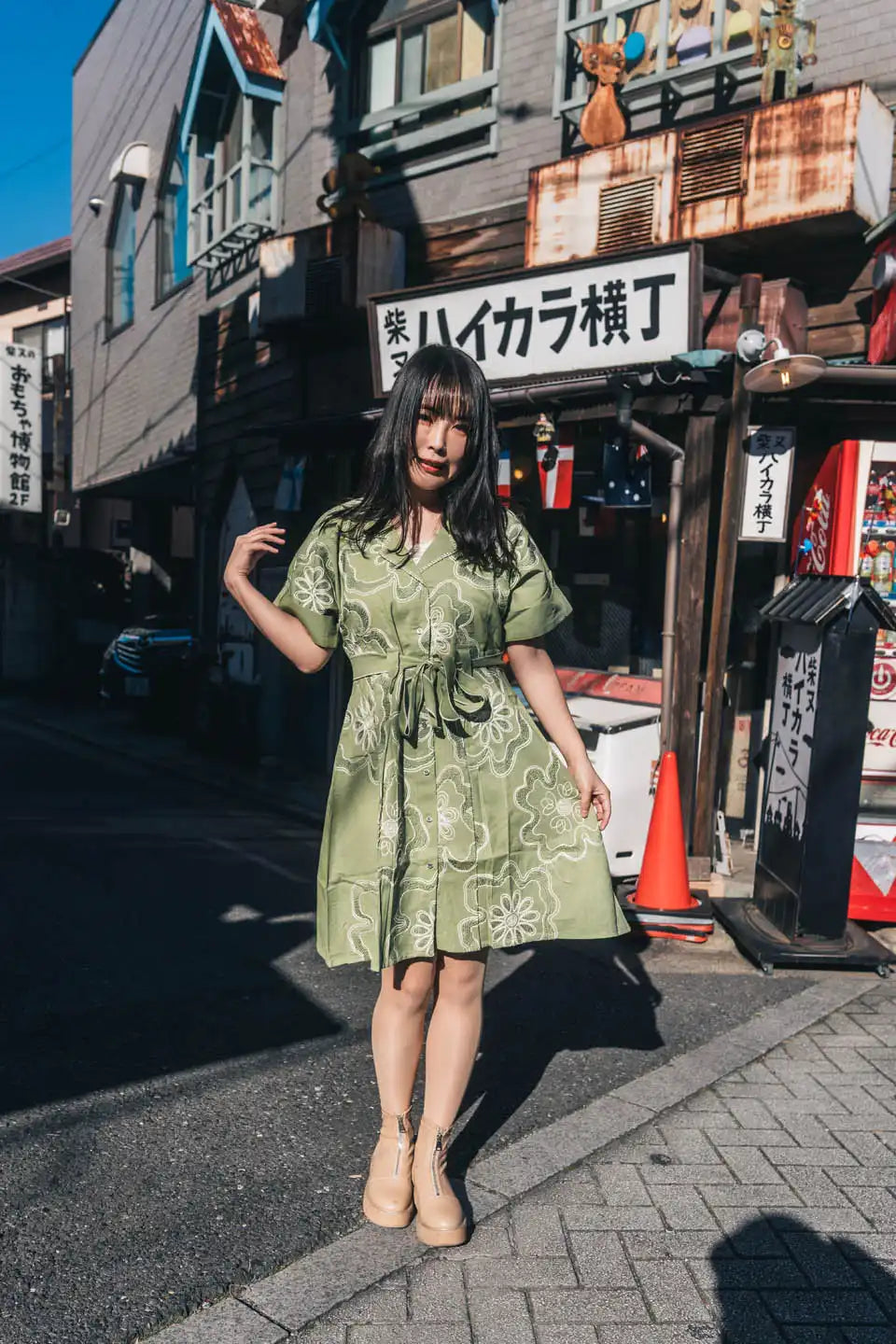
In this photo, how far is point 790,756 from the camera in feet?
18.0

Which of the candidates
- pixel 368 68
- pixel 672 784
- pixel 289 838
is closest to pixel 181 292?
pixel 368 68

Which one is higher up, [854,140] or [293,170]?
[293,170]

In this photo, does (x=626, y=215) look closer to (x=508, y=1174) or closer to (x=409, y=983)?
(x=409, y=983)

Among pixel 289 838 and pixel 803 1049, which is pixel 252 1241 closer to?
pixel 803 1049

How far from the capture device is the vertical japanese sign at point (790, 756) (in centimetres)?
523

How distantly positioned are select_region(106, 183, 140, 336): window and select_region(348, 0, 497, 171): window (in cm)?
830

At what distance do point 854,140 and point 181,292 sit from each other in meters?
11.2

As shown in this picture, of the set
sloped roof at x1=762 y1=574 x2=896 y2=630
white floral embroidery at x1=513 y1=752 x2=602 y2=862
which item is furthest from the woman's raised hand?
sloped roof at x1=762 y1=574 x2=896 y2=630

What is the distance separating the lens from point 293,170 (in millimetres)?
11984

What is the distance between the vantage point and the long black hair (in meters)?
2.81

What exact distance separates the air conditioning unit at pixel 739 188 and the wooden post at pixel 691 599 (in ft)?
4.44

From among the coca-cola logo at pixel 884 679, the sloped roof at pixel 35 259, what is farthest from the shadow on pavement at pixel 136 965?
the sloped roof at pixel 35 259

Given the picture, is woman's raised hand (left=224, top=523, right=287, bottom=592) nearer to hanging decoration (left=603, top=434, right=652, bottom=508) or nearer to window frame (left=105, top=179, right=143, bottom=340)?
hanging decoration (left=603, top=434, right=652, bottom=508)

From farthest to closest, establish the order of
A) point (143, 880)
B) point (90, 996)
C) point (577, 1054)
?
point (143, 880)
point (90, 996)
point (577, 1054)
